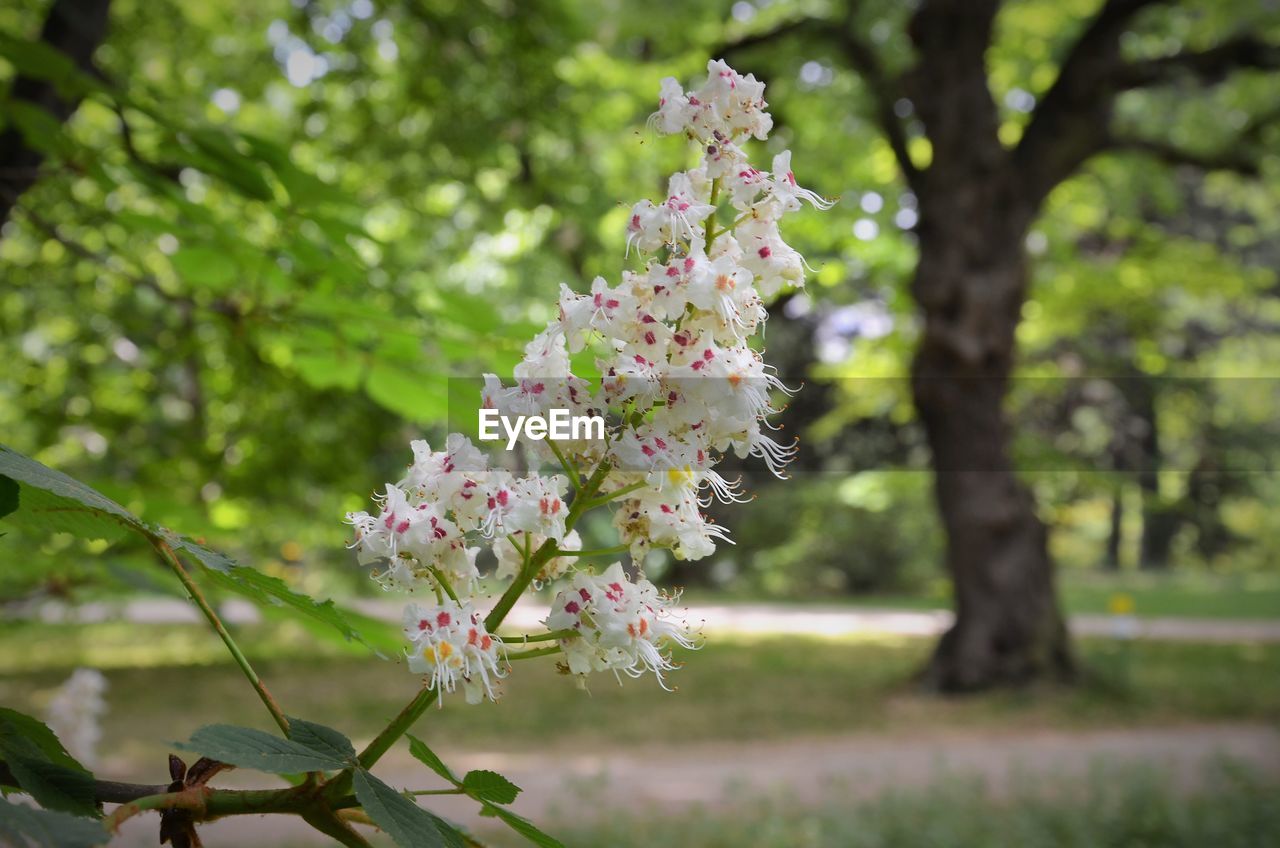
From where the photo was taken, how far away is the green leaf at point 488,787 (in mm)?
833

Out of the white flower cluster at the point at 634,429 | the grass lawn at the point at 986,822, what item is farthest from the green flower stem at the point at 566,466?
the grass lawn at the point at 986,822

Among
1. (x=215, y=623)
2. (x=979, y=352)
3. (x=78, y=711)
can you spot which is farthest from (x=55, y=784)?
(x=979, y=352)

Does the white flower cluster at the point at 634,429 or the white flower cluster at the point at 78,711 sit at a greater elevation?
the white flower cluster at the point at 634,429

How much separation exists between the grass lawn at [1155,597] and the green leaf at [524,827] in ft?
58.9

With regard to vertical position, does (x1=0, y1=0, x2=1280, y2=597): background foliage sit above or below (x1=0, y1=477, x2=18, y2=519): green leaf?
above

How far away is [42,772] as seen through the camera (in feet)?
2.44

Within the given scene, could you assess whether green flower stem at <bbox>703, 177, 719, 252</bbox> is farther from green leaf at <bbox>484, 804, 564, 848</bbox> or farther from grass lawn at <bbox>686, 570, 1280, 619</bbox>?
grass lawn at <bbox>686, 570, 1280, 619</bbox>

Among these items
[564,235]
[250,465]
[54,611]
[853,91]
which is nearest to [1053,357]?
[853,91]

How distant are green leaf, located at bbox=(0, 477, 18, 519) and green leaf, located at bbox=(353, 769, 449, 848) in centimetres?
28

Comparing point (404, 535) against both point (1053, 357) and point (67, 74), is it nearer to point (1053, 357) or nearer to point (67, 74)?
point (67, 74)

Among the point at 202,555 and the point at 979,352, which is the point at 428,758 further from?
the point at 979,352

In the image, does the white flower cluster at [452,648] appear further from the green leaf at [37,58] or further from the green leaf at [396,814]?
the green leaf at [37,58]

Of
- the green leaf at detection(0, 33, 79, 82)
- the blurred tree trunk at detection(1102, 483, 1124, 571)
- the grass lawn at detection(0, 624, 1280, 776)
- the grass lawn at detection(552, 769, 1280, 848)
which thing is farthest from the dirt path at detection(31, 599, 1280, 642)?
the blurred tree trunk at detection(1102, 483, 1124, 571)

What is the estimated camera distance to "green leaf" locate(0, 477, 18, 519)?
73cm
